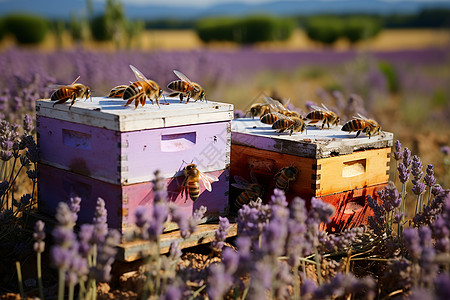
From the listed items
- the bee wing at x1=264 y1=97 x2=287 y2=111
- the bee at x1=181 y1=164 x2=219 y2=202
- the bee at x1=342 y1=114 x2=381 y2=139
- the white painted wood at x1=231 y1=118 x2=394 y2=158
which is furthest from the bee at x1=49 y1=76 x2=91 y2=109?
the bee at x1=342 y1=114 x2=381 y2=139

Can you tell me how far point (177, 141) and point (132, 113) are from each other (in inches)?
14.8

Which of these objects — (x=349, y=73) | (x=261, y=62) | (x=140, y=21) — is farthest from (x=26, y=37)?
(x=349, y=73)

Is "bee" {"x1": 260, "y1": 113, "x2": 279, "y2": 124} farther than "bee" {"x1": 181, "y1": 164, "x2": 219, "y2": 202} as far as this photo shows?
Yes

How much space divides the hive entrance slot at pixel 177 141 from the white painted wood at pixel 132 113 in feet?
0.28

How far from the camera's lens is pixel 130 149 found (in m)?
2.89

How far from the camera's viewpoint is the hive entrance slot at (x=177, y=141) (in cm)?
308

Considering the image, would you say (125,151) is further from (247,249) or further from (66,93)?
(247,249)

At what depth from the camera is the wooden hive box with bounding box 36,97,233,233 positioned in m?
2.90

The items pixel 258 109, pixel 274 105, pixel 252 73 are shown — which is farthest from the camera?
pixel 252 73

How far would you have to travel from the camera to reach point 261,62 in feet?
65.0

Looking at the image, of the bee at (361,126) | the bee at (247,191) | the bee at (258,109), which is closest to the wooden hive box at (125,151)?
the bee at (247,191)

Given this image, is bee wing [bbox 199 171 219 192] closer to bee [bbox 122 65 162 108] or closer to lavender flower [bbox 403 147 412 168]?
bee [bbox 122 65 162 108]

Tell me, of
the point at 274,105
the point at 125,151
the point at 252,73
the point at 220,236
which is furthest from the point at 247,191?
the point at 252,73

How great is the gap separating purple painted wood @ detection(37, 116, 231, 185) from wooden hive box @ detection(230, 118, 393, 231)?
378 millimetres
